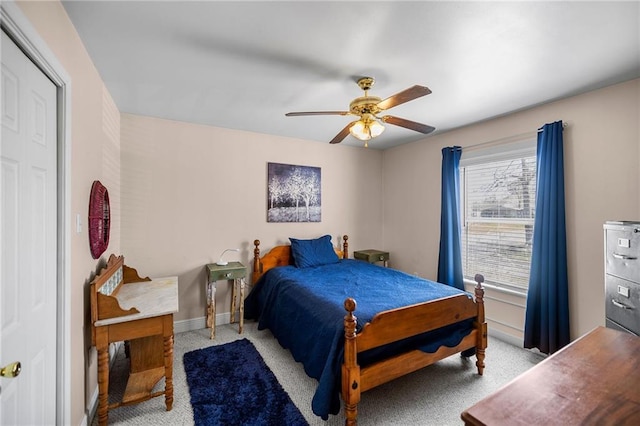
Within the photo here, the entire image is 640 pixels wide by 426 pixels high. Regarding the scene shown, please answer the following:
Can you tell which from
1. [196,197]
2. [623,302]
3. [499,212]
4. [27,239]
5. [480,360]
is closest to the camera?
[27,239]

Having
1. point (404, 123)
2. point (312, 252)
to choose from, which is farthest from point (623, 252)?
point (312, 252)

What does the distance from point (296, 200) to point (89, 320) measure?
2.59 m

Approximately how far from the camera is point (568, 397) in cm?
86

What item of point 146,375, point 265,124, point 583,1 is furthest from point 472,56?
point 146,375

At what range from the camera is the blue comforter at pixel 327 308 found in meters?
1.88

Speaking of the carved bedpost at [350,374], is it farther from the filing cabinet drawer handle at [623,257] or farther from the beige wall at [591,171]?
the beige wall at [591,171]

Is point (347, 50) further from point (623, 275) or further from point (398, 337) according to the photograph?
point (623, 275)

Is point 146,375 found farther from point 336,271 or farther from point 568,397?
point 568,397

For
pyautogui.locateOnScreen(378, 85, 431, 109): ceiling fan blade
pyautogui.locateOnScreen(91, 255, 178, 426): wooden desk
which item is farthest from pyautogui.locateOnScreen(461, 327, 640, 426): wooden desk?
pyautogui.locateOnScreen(91, 255, 178, 426): wooden desk

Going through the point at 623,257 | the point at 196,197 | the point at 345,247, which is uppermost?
the point at 196,197

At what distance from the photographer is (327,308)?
2207 millimetres

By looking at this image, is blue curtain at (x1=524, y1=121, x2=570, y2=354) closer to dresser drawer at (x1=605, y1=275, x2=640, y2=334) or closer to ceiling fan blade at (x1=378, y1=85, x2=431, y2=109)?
dresser drawer at (x1=605, y1=275, x2=640, y2=334)

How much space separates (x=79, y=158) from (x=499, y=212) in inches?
153

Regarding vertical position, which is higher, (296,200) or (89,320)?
(296,200)
